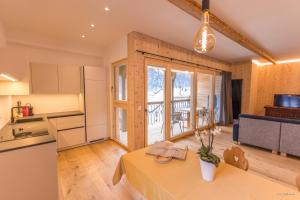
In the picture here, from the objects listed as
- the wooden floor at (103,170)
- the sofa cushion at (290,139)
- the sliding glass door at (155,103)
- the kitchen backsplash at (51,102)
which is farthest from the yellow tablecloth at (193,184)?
the kitchen backsplash at (51,102)

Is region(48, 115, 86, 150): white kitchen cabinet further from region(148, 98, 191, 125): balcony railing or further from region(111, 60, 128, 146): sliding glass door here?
region(148, 98, 191, 125): balcony railing

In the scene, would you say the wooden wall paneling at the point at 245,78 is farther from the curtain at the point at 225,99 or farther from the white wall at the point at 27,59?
the white wall at the point at 27,59

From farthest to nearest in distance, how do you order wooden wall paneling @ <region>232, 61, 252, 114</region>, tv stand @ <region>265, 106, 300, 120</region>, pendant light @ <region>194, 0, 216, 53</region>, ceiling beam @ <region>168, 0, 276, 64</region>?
wooden wall paneling @ <region>232, 61, 252, 114</region>, tv stand @ <region>265, 106, 300, 120</region>, ceiling beam @ <region>168, 0, 276, 64</region>, pendant light @ <region>194, 0, 216, 53</region>

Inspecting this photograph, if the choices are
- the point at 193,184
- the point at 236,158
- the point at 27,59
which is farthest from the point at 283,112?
the point at 27,59

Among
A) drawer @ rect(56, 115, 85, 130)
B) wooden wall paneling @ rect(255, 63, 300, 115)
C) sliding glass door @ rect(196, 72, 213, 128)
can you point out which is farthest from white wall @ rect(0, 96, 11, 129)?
wooden wall paneling @ rect(255, 63, 300, 115)

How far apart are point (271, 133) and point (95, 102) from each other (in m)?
4.23

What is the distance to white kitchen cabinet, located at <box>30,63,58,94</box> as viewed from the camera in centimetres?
309

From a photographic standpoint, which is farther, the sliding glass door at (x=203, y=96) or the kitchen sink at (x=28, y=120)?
the sliding glass door at (x=203, y=96)

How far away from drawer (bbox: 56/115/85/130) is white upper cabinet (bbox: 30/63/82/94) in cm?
63

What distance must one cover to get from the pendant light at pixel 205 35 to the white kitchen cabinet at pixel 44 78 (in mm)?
3228

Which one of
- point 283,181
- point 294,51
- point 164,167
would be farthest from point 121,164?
point 294,51

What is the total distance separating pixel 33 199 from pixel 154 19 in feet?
9.72

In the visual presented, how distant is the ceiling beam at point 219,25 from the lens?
1.90m

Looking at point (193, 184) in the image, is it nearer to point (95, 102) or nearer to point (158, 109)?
point (158, 109)
